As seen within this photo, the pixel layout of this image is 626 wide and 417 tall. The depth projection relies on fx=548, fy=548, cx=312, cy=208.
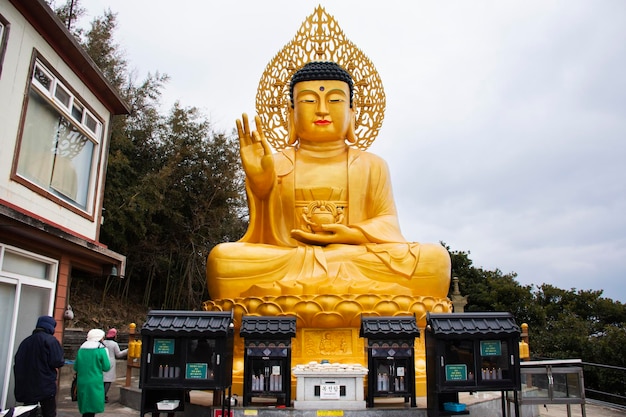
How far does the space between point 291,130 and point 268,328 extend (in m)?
4.71

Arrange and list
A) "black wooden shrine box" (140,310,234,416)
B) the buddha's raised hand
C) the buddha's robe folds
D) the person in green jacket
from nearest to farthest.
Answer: the person in green jacket → "black wooden shrine box" (140,310,234,416) → the buddha's robe folds → the buddha's raised hand

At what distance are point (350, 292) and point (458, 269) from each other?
1375 centimetres

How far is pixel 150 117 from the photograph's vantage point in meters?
14.5

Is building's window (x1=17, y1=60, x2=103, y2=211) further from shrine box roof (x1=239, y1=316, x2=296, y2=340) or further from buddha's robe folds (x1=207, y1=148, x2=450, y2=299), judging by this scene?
shrine box roof (x1=239, y1=316, x2=296, y2=340)

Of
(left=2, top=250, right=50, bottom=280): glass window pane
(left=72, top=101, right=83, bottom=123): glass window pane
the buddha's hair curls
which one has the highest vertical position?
the buddha's hair curls

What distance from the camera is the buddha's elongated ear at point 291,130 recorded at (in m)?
9.02

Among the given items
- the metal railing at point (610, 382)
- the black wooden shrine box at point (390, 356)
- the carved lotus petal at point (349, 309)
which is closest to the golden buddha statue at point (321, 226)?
the carved lotus petal at point (349, 309)

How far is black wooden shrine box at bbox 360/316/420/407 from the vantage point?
4949 mm

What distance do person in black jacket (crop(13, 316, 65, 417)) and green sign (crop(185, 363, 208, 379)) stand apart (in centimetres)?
98

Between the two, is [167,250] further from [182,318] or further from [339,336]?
[182,318]

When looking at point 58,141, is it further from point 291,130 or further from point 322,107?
point 291,130

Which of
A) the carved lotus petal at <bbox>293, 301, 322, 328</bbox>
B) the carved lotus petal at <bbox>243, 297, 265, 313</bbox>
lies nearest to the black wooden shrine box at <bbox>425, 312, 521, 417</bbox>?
the carved lotus petal at <bbox>293, 301, 322, 328</bbox>

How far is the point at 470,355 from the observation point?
4.53 meters

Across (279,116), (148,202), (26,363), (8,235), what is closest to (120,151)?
(148,202)
